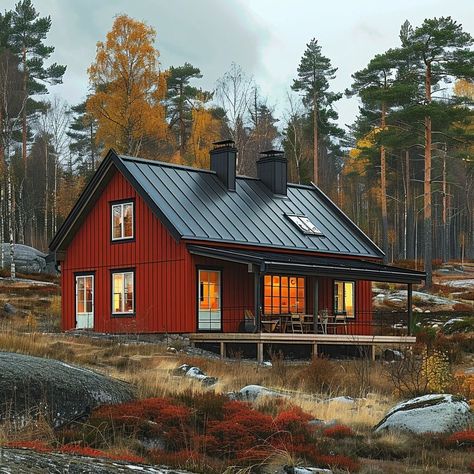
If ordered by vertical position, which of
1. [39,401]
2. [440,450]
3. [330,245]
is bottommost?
[440,450]

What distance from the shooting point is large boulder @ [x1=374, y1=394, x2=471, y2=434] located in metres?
13.4

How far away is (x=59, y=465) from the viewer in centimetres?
707

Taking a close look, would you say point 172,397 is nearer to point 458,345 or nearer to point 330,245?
point 458,345

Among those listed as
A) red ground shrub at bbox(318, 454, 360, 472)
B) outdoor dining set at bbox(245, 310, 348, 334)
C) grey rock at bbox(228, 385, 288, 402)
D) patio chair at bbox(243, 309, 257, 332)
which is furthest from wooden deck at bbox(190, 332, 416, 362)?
red ground shrub at bbox(318, 454, 360, 472)

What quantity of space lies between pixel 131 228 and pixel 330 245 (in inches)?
294

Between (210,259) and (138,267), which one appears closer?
(210,259)

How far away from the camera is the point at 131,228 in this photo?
29.7 metres

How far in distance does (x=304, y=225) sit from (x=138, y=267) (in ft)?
21.9

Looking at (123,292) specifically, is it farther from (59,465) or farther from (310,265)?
(59,465)

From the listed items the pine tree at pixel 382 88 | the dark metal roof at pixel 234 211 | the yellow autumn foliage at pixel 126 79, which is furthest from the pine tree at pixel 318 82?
the dark metal roof at pixel 234 211

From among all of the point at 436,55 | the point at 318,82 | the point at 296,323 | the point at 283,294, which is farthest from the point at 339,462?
the point at 318,82

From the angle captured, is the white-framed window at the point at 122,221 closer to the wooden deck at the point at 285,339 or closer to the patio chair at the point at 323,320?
A: the wooden deck at the point at 285,339

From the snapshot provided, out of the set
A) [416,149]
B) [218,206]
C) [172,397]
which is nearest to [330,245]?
[218,206]

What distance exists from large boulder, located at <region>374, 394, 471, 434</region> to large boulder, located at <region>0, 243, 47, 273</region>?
122 ft
